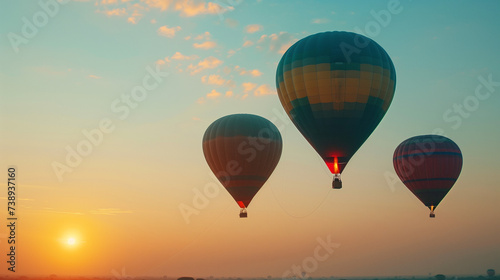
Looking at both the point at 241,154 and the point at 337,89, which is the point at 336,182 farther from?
the point at 241,154

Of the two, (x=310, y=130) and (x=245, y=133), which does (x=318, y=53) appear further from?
(x=245, y=133)

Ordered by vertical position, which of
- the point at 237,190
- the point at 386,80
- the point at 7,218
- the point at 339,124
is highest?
the point at 386,80

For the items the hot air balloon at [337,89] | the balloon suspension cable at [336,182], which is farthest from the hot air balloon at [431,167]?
the balloon suspension cable at [336,182]

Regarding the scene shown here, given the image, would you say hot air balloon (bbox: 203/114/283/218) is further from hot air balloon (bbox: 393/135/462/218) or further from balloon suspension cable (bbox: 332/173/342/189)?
hot air balloon (bbox: 393/135/462/218)

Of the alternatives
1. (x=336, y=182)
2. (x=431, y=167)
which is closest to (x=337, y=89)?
(x=336, y=182)

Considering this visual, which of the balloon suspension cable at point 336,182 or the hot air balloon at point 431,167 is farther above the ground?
the hot air balloon at point 431,167

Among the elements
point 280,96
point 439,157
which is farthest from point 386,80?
point 439,157

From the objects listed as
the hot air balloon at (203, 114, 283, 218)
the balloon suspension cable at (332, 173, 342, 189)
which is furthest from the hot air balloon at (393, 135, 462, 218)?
the balloon suspension cable at (332, 173, 342, 189)

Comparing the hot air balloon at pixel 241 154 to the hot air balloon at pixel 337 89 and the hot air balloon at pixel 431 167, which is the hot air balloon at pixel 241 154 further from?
the hot air balloon at pixel 431 167
